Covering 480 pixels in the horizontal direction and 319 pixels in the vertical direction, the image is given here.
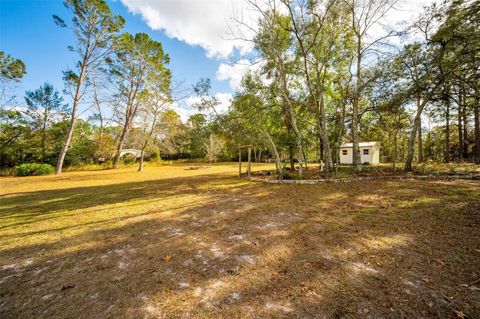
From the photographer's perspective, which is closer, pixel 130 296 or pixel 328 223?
pixel 130 296

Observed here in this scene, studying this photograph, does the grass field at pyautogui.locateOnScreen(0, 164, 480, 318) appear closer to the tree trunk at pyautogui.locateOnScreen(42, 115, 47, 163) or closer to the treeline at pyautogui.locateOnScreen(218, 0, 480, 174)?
the treeline at pyautogui.locateOnScreen(218, 0, 480, 174)

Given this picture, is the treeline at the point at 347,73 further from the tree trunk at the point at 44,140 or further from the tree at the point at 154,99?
the tree trunk at the point at 44,140

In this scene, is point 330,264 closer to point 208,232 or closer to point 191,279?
point 191,279

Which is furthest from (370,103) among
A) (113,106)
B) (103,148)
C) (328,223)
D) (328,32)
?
(103,148)

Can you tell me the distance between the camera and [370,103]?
11406mm

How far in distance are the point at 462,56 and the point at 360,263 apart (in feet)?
36.4

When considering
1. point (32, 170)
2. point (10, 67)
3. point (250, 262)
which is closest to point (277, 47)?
point (250, 262)

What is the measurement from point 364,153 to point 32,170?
110 feet

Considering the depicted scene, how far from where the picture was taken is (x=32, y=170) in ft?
55.8

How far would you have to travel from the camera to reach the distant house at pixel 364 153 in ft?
73.3

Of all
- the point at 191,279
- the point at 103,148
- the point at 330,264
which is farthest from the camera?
the point at 103,148

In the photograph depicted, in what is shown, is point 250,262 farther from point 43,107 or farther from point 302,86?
point 43,107

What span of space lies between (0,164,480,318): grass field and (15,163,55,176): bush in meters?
16.3

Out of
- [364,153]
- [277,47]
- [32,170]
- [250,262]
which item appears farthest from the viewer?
[364,153]
